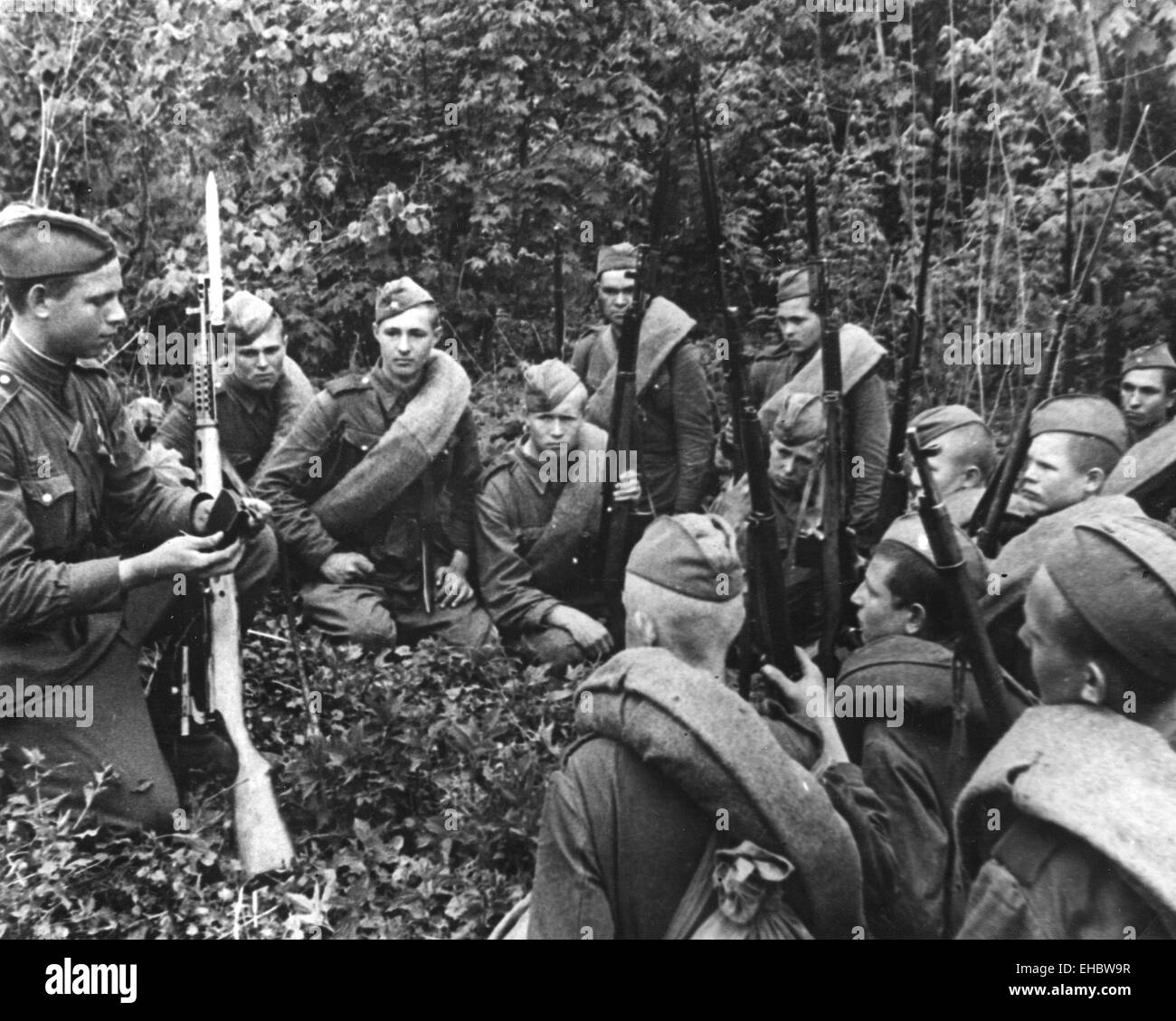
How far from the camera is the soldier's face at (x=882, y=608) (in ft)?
12.1

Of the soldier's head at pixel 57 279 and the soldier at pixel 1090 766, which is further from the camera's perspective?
the soldier's head at pixel 57 279

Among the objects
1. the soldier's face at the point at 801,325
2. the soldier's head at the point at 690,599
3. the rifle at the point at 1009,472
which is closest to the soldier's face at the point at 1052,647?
the soldier's head at the point at 690,599

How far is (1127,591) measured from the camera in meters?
2.37

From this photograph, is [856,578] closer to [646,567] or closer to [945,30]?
[646,567]

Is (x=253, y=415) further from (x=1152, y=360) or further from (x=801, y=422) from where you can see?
(x=1152, y=360)

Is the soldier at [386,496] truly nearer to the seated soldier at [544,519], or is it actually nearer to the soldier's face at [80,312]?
the seated soldier at [544,519]

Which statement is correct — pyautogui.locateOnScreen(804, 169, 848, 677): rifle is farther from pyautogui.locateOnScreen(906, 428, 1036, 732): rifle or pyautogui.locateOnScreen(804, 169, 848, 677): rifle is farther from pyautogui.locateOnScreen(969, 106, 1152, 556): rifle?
pyautogui.locateOnScreen(906, 428, 1036, 732): rifle

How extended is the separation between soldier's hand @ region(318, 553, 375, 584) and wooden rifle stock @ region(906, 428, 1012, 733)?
301 centimetres

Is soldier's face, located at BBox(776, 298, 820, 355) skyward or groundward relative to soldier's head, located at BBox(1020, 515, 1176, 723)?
skyward

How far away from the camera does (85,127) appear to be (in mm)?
7160

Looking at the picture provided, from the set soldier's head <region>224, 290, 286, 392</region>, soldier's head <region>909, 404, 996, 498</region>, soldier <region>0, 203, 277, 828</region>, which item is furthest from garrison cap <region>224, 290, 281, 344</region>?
soldier's head <region>909, 404, 996, 498</region>

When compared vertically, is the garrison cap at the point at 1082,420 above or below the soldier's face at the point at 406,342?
below

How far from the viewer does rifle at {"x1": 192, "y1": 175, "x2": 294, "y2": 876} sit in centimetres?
351
